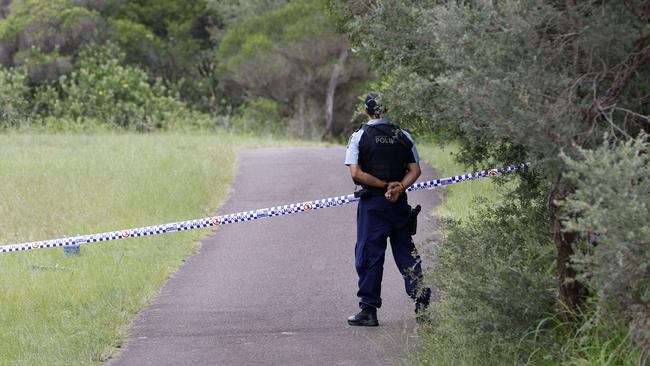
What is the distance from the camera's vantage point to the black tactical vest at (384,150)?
8344 millimetres

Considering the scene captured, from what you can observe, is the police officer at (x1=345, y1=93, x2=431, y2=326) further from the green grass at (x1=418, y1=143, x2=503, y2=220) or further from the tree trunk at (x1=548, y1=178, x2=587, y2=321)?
the green grass at (x1=418, y1=143, x2=503, y2=220)

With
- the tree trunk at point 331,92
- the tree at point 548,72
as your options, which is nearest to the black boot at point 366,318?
the tree at point 548,72

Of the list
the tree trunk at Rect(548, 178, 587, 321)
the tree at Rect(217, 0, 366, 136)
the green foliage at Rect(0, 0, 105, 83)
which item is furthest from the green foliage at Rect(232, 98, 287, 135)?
the tree trunk at Rect(548, 178, 587, 321)

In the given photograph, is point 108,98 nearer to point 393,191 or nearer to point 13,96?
point 13,96

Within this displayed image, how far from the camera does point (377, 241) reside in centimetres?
841

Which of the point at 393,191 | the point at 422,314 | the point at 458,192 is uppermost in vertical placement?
the point at 393,191

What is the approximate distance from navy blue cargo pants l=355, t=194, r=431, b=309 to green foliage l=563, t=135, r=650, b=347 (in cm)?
340

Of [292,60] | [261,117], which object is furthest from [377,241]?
[261,117]

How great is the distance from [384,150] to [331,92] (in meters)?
25.7

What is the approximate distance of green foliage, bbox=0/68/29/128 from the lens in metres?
29.0

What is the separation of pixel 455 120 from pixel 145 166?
12980 mm

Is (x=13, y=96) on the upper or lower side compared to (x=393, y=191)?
lower

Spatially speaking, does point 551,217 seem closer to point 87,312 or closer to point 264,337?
point 264,337

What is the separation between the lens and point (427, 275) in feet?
24.8
